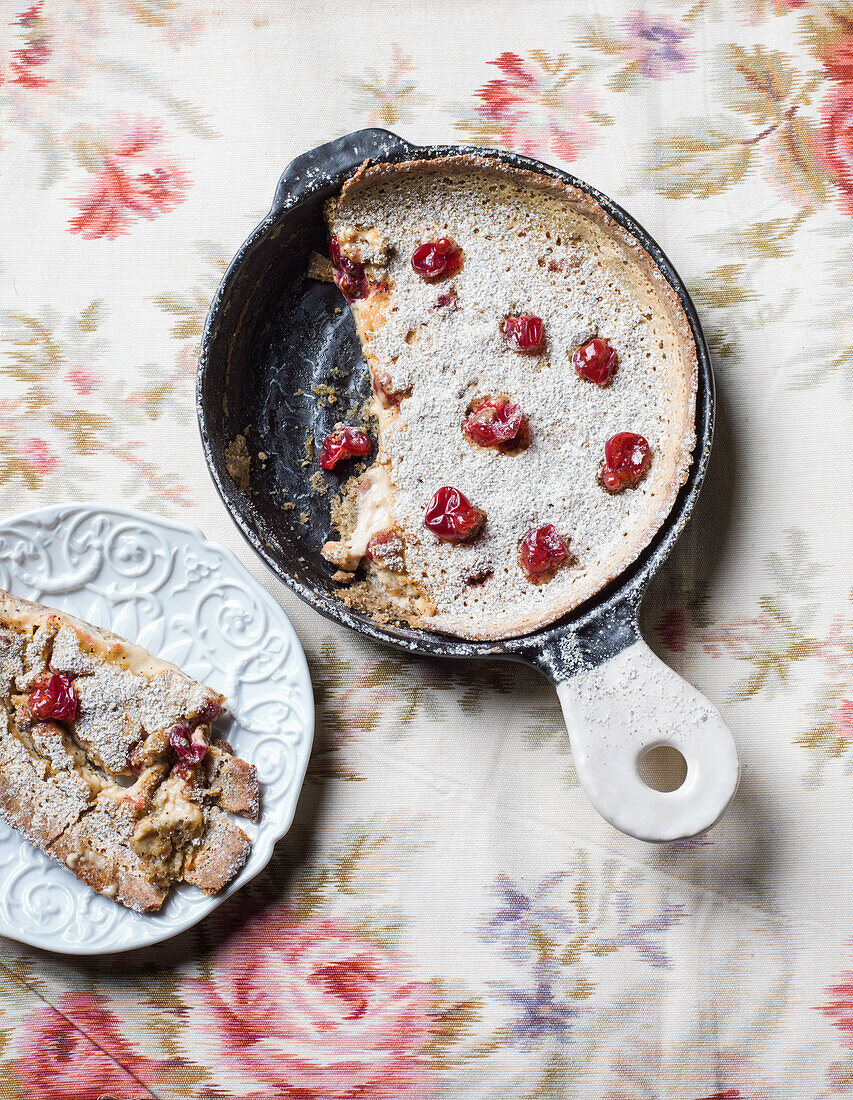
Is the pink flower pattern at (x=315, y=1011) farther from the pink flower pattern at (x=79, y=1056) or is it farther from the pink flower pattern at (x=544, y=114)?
the pink flower pattern at (x=544, y=114)

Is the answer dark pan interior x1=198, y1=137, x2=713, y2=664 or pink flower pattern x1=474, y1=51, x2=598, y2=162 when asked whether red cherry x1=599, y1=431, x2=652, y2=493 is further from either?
pink flower pattern x1=474, y1=51, x2=598, y2=162

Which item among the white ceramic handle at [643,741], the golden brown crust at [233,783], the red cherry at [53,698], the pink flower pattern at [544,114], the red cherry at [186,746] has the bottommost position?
the golden brown crust at [233,783]

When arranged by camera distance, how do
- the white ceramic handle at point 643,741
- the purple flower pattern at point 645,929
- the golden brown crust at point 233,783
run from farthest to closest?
the purple flower pattern at point 645,929 → the golden brown crust at point 233,783 → the white ceramic handle at point 643,741

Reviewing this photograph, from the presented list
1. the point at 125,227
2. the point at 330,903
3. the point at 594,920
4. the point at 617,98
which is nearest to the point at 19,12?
the point at 125,227

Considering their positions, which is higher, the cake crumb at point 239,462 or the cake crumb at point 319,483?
the cake crumb at point 239,462

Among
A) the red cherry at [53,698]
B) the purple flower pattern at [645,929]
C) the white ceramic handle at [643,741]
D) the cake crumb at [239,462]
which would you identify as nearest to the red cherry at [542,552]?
the white ceramic handle at [643,741]

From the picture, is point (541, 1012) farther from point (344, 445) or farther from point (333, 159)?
point (333, 159)

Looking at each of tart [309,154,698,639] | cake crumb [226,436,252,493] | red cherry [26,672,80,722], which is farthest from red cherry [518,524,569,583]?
red cherry [26,672,80,722]
